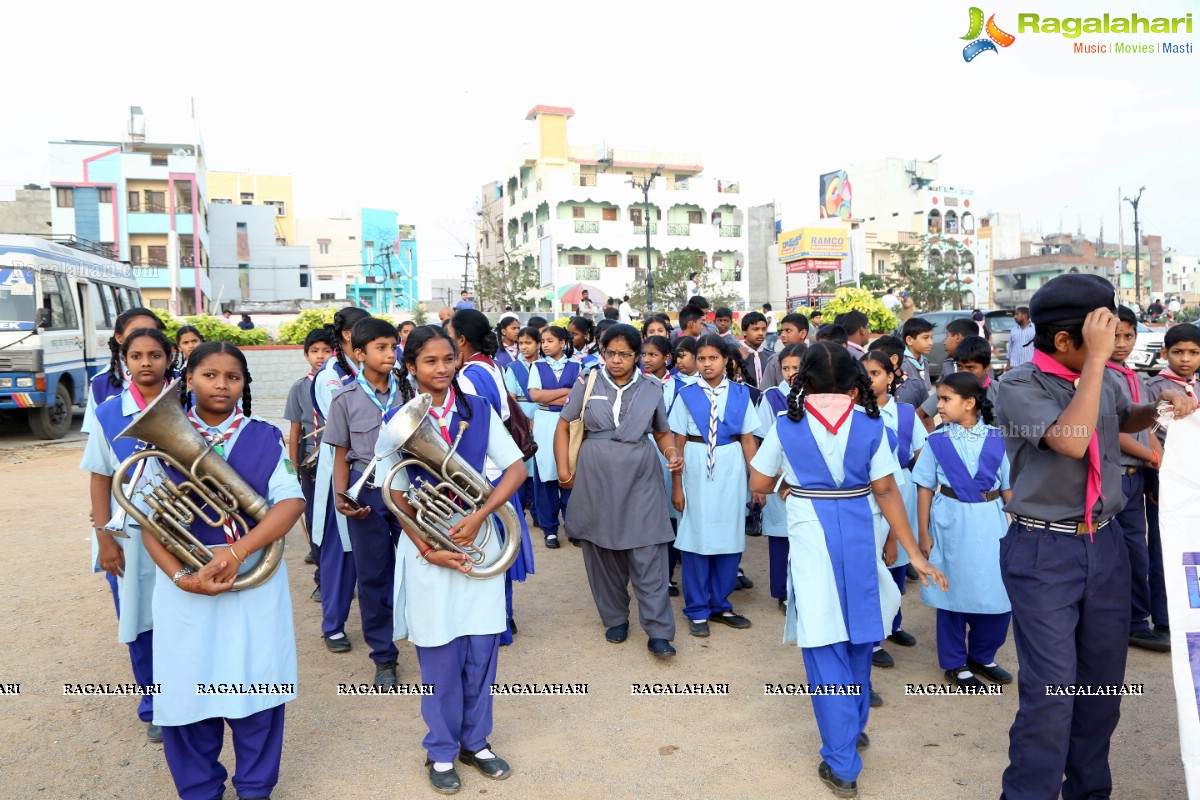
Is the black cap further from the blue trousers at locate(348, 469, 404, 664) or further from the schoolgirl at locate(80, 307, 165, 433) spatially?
the schoolgirl at locate(80, 307, 165, 433)

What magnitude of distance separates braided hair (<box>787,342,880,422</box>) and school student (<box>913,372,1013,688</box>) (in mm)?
996

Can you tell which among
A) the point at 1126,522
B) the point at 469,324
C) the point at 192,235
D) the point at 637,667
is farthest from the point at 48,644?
the point at 192,235

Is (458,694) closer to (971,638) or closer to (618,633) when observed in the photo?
(618,633)

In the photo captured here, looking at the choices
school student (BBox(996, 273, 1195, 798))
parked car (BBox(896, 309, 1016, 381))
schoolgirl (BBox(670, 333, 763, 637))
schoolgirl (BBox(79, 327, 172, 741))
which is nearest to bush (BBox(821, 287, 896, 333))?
parked car (BBox(896, 309, 1016, 381))

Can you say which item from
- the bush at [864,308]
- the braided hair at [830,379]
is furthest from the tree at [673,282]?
the braided hair at [830,379]

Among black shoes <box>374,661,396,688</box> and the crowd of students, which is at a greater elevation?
the crowd of students

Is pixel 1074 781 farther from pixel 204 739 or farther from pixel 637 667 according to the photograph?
pixel 204 739

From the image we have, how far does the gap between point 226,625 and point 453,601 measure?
810 millimetres

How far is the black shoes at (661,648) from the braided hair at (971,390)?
2005 mm

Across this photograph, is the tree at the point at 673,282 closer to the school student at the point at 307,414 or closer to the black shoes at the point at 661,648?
the school student at the point at 307,414

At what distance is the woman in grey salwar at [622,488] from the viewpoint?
185 inches

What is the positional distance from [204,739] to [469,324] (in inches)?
102

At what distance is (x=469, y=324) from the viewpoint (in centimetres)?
489

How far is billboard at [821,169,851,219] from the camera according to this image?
219 feet
